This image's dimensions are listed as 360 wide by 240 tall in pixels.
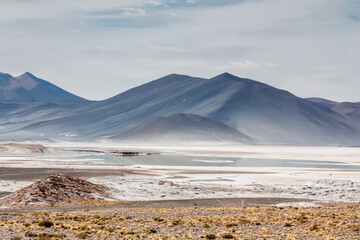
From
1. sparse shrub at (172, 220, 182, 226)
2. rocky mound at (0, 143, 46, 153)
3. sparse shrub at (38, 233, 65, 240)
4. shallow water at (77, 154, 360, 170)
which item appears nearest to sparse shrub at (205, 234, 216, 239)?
sparse shrub at (172, 220, 182, 226)

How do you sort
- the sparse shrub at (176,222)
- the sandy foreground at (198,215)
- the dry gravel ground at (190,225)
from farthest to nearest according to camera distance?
the sparse shrub at (176,222)
the sandy foreground at (198,215)
the dry gravel ground at (190,225)

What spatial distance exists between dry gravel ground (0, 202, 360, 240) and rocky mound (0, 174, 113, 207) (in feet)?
29.6

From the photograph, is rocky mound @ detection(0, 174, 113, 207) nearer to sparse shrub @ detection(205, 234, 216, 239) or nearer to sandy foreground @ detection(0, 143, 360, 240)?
sandy foreground @ detection(0, 143, 360, 240)

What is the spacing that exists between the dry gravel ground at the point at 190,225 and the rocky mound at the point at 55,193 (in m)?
9.01

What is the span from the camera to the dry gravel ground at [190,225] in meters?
21.2

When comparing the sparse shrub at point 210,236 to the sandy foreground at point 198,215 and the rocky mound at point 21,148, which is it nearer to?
the sandy foreground at point 198,215

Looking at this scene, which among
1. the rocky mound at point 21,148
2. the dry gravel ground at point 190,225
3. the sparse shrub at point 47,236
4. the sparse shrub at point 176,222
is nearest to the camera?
the sparse shrub at point 47,236

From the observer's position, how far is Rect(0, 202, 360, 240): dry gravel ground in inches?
836

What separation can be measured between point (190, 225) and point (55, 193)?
56.4 feet

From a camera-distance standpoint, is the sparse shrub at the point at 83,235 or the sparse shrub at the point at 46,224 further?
the sparse shrub at the point at 46,224

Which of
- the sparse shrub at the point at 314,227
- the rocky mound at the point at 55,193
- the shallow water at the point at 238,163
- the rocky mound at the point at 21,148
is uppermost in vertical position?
the rocky mound at the point at 21,148

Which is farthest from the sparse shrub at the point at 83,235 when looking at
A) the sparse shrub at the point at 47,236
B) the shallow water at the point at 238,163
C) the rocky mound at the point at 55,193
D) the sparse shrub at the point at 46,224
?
the shallow water at the point at 238,163

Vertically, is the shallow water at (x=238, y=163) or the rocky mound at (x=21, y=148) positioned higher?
the rocky mound at (x=21, y=148)

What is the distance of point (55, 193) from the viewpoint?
38562 millimetres
